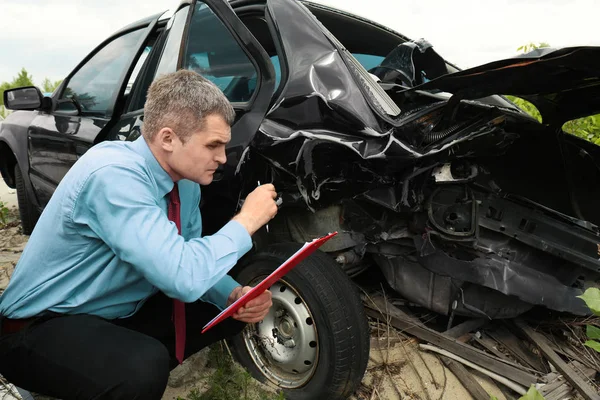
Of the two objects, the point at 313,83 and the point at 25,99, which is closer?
the point at 313,83

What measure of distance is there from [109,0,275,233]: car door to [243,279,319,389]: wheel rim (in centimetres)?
44

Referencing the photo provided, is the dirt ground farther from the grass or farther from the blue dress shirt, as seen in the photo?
the blue dress shirt

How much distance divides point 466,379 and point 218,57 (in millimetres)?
1962

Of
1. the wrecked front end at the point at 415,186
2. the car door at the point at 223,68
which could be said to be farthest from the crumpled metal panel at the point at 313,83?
the car door at the point at 223,68

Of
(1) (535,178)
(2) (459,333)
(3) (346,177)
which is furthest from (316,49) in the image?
(2) (459,333)

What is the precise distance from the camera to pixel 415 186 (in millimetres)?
1779

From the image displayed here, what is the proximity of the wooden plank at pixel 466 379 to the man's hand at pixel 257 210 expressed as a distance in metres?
1.32

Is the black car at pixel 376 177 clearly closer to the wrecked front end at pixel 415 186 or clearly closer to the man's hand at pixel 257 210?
the wrecked front end at pixel 415 186

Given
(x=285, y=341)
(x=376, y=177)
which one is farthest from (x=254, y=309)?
(x=376, y=177)

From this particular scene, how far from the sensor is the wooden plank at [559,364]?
6.47ft

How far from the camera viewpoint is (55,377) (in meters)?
1.39

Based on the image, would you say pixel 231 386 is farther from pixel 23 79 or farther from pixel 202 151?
pixel 23 79

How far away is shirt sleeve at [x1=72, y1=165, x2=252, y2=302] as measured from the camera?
1.30 meters

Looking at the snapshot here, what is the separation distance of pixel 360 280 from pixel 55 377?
68.4 inches
